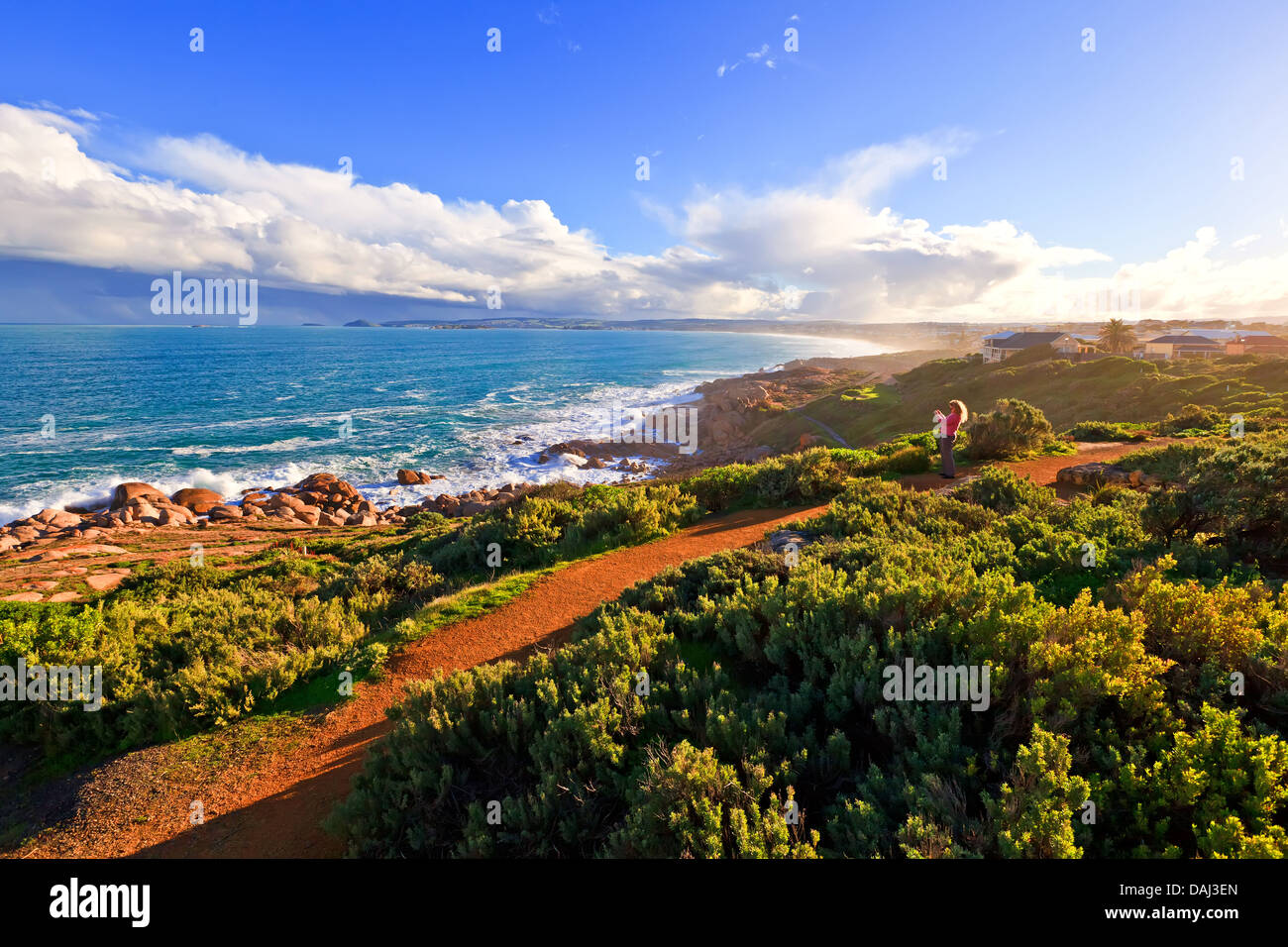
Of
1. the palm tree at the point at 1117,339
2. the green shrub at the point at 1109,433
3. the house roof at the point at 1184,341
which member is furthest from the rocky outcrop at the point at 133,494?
the house roof at the point at 1184,341

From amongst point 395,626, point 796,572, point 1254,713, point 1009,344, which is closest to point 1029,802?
point 1254,713

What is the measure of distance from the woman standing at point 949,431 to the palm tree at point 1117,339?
233ft

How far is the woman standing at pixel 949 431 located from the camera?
13.2m

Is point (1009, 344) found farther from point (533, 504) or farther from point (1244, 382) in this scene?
point (533, 504)

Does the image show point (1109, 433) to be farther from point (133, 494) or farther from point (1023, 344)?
point (1023, 344)

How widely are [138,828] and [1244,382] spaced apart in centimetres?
4809

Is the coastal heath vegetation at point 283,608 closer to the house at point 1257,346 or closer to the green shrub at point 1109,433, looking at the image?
the green shrub at point 1109,433

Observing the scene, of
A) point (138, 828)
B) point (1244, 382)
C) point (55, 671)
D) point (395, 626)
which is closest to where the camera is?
point (138, 828)

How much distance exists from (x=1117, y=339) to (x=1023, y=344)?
9.89m

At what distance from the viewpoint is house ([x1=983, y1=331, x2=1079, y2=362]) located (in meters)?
65.8

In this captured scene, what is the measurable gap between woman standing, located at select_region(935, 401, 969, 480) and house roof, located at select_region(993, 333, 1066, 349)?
7179cm

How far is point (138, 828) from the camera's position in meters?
4.81

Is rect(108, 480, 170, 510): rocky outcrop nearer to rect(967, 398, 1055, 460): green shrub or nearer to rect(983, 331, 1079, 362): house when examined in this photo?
rect(967, 398, 1055, 460): green shrub
